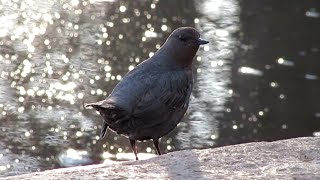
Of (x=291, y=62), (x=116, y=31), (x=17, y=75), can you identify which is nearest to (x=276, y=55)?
(x=291, y=62)

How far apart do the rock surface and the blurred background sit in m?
3.34

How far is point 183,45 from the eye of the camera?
5305 mm

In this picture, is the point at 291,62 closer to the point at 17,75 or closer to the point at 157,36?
the point at 157,36

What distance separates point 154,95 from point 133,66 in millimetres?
5324

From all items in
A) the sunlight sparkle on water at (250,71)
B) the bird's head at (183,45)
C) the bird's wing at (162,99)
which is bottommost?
the sunlight sparkle on water at (250,71)

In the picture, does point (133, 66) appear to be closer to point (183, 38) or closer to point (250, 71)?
point (250, 71)

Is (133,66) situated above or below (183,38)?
below

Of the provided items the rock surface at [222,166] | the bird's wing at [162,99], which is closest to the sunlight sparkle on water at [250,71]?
the bird's wing at [162,99]

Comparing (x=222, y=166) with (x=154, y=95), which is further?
(x=154, y=95)

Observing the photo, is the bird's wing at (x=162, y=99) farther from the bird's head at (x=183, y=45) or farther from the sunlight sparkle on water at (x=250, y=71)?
the sunlight sparkle on water at (x=250, y=71)

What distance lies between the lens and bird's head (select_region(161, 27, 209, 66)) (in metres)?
5.27

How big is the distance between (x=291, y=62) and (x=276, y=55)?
1.23 feet

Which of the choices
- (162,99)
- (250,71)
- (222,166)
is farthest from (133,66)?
(222,166)

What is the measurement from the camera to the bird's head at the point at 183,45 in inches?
207
